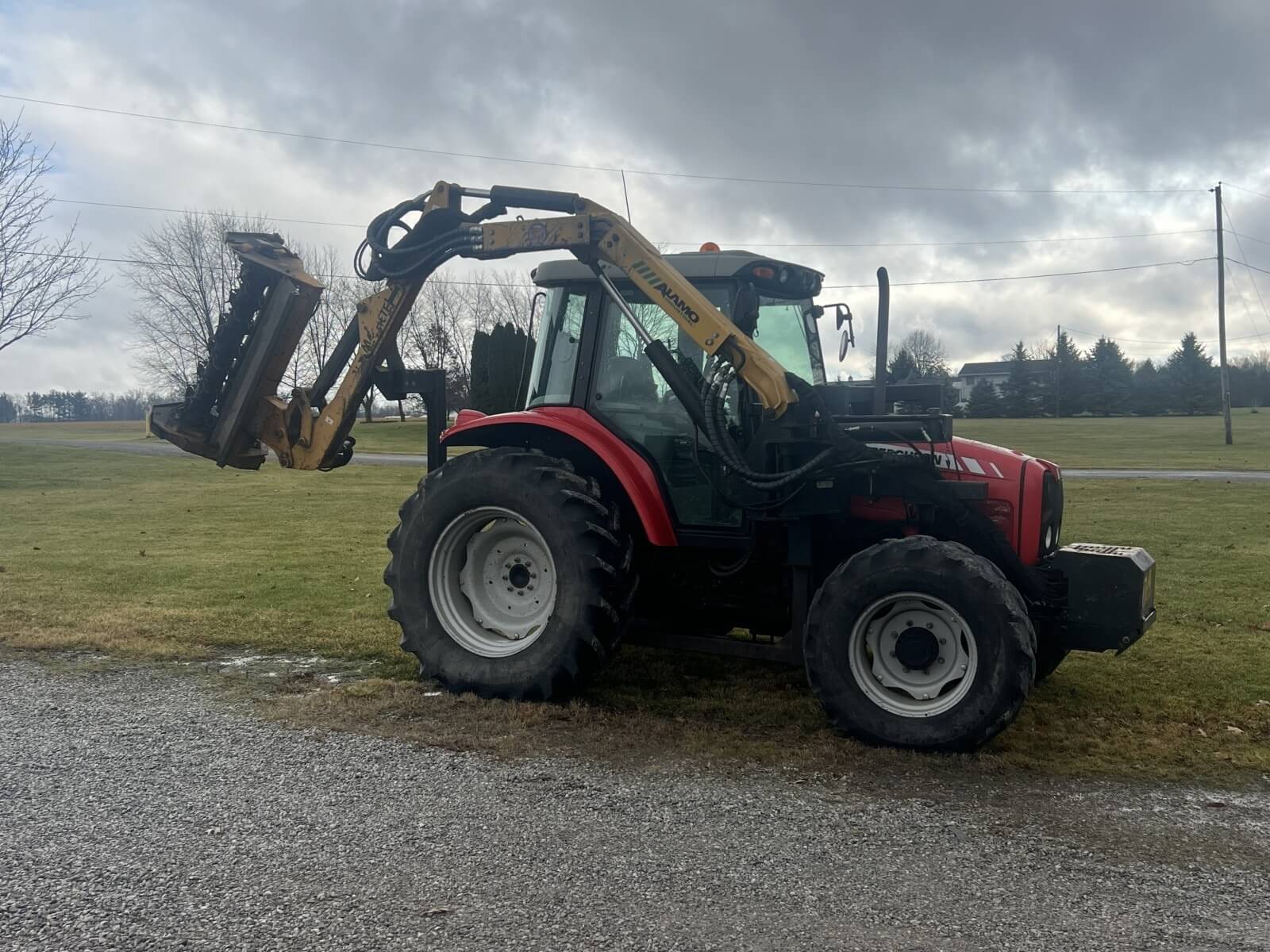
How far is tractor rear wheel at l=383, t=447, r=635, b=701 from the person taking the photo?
5.38 m

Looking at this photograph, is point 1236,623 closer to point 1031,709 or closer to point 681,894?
point 1031,709

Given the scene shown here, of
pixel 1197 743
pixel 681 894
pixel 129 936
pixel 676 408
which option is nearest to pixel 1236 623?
pixel 1197 743

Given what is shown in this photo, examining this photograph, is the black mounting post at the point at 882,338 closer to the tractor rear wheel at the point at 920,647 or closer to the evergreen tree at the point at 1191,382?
the tractor rear wheel at the point at 920,647

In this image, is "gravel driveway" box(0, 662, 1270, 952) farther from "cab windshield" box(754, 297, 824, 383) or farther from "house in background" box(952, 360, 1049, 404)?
"house in background" box(952, 360, 1049, 404)

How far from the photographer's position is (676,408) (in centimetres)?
574

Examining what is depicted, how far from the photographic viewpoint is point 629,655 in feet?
22.5

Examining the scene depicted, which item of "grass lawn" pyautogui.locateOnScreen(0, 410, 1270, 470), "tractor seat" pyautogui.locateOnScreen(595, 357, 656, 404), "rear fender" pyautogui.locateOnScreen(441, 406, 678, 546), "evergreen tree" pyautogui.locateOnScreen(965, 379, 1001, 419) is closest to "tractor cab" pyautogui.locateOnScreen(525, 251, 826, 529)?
"tractor seat" pyautogui.locateOnScreen(595, 357, 656, 404)

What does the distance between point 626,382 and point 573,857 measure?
303 cm

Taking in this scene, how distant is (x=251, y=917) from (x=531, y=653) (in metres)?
2.51

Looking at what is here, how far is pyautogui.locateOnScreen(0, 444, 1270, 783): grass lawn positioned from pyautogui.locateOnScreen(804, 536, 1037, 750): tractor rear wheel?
20 centimetres

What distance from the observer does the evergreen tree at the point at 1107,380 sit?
70250mm

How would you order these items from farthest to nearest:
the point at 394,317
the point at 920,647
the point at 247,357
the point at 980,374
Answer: the point at 980,374 → the point at 247,357 → the point at 394,317 → the point at 920,647

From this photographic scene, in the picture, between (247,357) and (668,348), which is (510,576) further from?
(247,357)

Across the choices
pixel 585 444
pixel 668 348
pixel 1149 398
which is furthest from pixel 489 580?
pixel 1149 398
